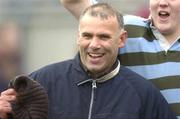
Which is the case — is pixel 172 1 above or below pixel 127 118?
above

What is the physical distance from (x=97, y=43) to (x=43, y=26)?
4910 mm

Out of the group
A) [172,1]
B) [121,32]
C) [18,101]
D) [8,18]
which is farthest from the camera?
[8,18]

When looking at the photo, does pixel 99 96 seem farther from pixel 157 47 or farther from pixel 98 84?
pixel 157 47

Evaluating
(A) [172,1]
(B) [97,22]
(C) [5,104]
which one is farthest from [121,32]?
(C) [5,104]

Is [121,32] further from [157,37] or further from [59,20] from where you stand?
[59,20]

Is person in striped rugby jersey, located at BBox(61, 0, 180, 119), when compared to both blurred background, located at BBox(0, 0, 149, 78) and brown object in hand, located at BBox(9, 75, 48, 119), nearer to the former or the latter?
brown object in hand, located at BBox(9, 75, 48, 119)

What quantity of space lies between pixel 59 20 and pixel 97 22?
4.83 metres

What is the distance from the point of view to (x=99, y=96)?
4.14m

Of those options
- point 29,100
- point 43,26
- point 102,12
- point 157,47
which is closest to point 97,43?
point 102,12

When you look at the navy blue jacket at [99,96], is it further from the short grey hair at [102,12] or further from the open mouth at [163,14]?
the open mouth at [163,14]

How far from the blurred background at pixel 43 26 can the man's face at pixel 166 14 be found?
3860 mm

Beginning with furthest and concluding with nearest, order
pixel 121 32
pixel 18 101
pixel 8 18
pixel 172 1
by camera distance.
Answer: pixel 8 18
pixel 172 1
pixel 121 32
pixel 18 101

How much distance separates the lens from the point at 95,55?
13.5 feet

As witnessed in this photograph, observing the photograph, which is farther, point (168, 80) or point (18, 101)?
point (168, 80)
